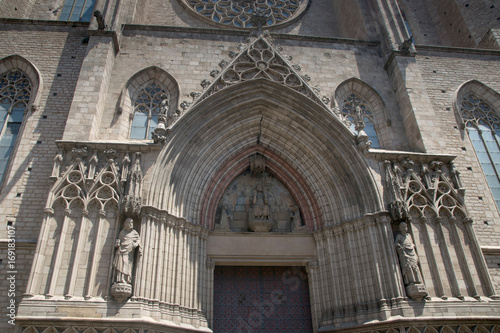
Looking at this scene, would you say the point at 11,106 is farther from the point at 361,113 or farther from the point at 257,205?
the point at 361,113

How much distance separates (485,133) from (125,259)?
10.8 m

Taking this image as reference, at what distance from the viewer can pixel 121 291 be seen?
714 cm

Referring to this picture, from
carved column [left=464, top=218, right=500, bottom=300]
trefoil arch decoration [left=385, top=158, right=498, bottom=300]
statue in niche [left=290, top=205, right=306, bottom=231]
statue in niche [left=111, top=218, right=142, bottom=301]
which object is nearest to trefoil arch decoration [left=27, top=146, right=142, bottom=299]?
statue in niche [left=111, top=218, right=142, bottom=301]

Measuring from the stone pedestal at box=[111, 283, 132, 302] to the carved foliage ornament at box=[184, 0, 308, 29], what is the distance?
35.6 ft

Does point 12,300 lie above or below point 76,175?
below

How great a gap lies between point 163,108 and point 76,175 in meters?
2.70

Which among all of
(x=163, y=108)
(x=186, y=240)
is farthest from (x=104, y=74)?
(x=186, y=240)

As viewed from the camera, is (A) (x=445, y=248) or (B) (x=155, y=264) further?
(A) (x=445, y=248)

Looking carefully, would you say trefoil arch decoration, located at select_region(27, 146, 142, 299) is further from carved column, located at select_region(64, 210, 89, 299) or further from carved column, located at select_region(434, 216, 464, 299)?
carved column, located at select_region(434, 216, 464, 299)

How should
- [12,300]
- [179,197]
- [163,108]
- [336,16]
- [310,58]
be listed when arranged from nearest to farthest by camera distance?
[12,300]
[179,197]
[163,108]
[310,58]
[336,16]

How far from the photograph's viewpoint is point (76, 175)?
329 inches

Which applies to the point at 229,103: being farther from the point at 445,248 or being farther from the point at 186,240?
the point at 445,248

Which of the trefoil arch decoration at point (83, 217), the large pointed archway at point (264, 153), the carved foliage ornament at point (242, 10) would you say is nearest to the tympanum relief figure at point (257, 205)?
the large pointed archway at point (264, 153)

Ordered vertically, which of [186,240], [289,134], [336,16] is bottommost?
[186,240]
